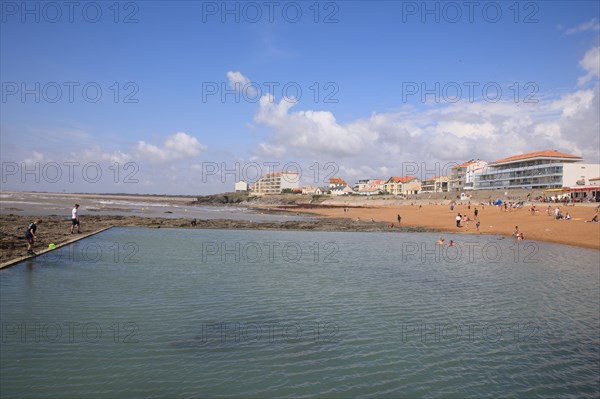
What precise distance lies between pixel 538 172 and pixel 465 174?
3420 cm

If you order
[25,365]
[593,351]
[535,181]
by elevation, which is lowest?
[593,351]

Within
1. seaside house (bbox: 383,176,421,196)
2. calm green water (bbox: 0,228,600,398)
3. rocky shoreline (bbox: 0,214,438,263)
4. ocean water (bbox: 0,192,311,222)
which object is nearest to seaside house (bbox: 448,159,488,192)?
seaside house (bbox: 383,176,421,196)

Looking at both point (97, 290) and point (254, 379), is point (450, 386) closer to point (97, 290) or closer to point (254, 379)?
point (254, 379)

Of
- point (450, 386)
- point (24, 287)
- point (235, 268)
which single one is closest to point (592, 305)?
point (450, 386)

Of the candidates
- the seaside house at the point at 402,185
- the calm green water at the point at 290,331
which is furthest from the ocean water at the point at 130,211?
the seaside house at the point at 402,185

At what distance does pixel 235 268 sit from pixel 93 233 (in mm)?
17733

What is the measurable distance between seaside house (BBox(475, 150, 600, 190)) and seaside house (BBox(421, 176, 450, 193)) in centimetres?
2694

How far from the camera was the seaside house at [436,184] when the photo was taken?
150 meters

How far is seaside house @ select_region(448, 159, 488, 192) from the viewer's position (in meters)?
126

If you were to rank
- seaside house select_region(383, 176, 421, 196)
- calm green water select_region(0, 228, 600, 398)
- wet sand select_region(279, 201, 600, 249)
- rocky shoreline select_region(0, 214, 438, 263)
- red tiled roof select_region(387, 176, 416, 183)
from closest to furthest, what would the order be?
1. calm green water select_region(0, 228, 600, 398)
2. rocky shoreline select_region(0, 214, 438, 263)
3. wet sand select_region(279, 201, 600, 249)
4. seaside house select_region(383, 176, 421, 196)
5. red tiled roof select_region(387, 176, 416, 183)

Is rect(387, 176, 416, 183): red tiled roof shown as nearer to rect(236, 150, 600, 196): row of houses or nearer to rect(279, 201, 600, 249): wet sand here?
rect(236, 150, 600, 196): row of houses

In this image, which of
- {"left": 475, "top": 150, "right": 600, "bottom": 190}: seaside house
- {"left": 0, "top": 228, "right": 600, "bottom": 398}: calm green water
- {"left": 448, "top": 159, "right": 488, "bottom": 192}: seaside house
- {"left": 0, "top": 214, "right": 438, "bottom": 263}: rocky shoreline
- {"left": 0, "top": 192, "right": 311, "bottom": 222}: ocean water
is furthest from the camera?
{"left": 448, "top": 159, "right": 488, "bottom": 192}: seaside house

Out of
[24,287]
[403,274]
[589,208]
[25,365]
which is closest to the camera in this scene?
[25,365]

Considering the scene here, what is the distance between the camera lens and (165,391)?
7.03 metres
